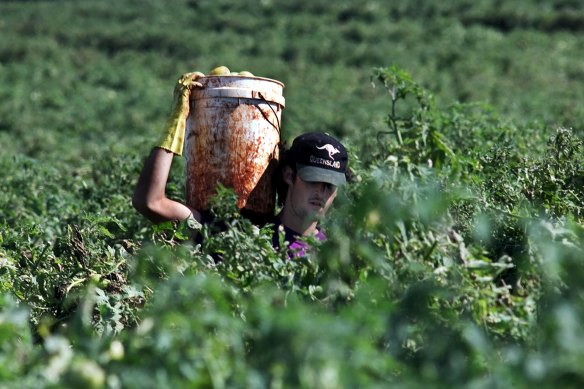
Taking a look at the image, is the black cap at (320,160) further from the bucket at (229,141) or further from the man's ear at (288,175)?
the bucket at (229,141)

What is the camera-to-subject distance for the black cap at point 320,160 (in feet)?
14.8

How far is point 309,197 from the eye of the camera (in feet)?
14.9

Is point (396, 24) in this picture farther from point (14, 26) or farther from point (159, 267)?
point (159, 267)

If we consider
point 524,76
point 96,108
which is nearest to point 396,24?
point 524,76

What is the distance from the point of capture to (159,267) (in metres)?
3.62

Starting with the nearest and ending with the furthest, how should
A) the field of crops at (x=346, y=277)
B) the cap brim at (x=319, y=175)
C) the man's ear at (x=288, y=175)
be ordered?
1. the field of crops at (x=346, y=277)
2. the cap brim at (x=319, y=175)
3. the man's ear at (x=288, y=175)

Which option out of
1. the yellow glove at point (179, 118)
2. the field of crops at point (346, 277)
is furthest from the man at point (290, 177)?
the field of crops at point (346, 277)

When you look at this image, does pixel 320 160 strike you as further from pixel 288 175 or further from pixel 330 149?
pixel 288 175

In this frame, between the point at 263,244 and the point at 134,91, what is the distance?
51.0 ft

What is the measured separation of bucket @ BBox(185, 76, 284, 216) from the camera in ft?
14.9

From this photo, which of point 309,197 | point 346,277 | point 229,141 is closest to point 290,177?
point 309,197

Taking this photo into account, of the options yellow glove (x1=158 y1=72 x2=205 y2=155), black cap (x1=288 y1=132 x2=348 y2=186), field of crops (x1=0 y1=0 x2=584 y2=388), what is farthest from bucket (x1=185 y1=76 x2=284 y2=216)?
field of crops (x1=0 y1=0 x2=584 y2=388)

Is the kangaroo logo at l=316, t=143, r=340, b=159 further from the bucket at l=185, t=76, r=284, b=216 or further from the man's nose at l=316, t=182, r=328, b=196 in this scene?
the bucket at l=185, t=76, r=284, b=216

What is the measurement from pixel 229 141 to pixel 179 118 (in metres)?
0.24
